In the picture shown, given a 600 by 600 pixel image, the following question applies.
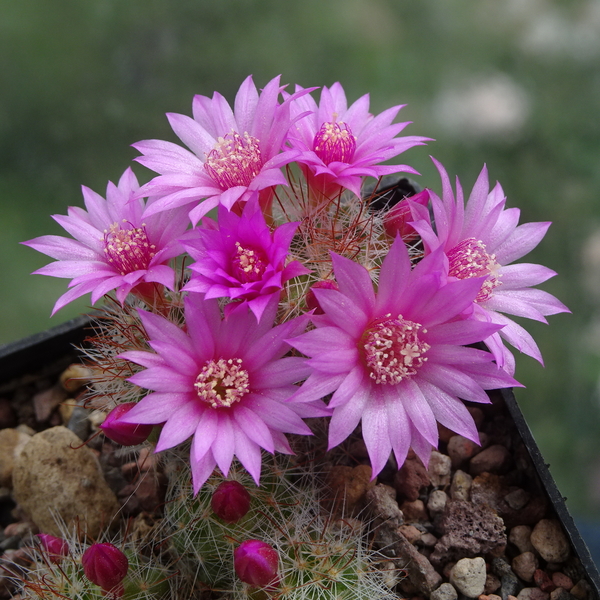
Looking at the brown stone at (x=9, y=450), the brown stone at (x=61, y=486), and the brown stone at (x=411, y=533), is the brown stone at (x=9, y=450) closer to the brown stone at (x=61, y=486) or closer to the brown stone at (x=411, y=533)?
the brown stone at (x=61, y=486)

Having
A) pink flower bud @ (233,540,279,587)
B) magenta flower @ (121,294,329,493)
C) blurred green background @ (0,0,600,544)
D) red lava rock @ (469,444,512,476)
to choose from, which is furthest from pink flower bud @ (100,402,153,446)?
blurred green background @ (0,0,600,544)

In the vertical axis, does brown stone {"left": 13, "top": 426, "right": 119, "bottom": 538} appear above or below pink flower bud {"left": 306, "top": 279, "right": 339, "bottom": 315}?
below

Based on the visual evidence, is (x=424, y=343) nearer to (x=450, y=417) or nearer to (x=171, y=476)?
(x=450, y=417)

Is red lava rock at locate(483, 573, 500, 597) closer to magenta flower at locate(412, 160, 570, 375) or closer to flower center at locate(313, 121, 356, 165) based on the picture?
magenta flower at locate(412, 160, 570, 375)

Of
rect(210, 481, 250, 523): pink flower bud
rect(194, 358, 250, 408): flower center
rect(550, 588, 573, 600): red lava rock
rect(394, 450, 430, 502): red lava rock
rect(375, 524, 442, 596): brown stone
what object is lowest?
rect(550, 588, 573, 600): red lava rock

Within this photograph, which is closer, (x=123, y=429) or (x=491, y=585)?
(x=123, y=429)

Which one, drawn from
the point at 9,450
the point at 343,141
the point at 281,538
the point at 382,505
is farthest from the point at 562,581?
the point at 9,450

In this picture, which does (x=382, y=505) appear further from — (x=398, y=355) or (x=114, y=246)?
(x=114, y=246)
